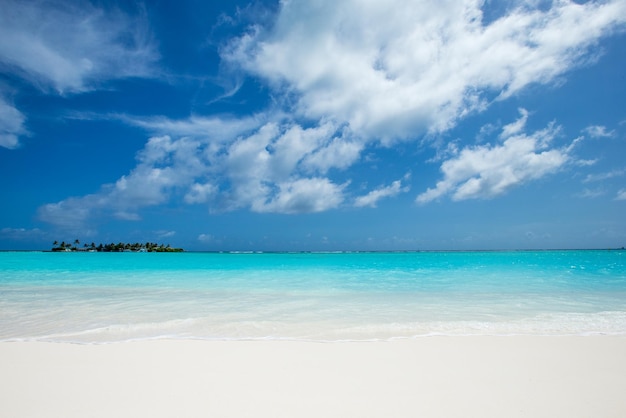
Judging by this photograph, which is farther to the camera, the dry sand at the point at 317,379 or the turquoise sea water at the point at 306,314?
the turquoise sea water at the point at 306,314

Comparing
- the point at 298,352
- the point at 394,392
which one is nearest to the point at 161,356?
the point at 298,352

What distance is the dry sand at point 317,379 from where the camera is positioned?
3012 millimetres

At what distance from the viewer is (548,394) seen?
3262mm

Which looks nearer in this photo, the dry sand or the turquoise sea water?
the dry sand

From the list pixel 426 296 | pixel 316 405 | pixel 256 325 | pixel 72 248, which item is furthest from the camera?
pixel 72 248

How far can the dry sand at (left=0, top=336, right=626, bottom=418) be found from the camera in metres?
3.01

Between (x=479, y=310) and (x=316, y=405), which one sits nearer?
(x=316, y=405)

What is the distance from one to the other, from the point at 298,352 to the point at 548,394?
10.3 ft

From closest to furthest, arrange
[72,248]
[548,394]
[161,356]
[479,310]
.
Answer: [548,394]
[161,356]
[479,310]
[72,248]

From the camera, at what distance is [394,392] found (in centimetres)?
331

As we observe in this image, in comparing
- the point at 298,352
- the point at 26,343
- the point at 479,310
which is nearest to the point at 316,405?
the point at 298,352

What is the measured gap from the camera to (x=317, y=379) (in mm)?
3656

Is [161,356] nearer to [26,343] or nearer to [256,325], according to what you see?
[256,325]

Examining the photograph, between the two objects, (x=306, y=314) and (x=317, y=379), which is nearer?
(x=317, y=379)
